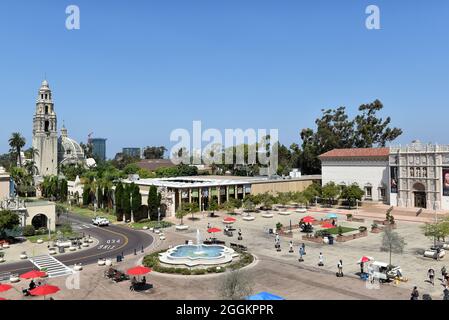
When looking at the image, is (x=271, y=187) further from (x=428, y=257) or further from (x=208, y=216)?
(x=428, y=257)

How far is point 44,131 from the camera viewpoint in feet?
410

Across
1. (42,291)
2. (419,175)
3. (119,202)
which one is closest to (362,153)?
(419,175)

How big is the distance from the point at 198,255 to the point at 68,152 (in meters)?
126

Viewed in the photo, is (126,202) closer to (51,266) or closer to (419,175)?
(51,266)

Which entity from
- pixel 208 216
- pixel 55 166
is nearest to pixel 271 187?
pixel 208 216

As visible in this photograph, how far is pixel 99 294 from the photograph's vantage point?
27.1m

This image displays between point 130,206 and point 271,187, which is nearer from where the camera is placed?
point 130,206

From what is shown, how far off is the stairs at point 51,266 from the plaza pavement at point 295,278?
1.65m

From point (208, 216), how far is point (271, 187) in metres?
19.7

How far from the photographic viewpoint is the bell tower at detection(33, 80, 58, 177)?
12356 centimetres

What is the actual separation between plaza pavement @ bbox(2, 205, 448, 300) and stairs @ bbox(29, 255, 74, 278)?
1.65m

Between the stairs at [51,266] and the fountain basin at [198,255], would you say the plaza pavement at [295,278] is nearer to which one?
the stairs at [51,266]

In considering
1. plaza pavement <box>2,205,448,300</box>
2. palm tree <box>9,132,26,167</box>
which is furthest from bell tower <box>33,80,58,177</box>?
plaza pavement <box>2,205,448,300</box>

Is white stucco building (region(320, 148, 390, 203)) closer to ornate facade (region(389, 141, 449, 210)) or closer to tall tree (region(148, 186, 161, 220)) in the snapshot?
ornate facade (region(389, 141, 449, 210))
